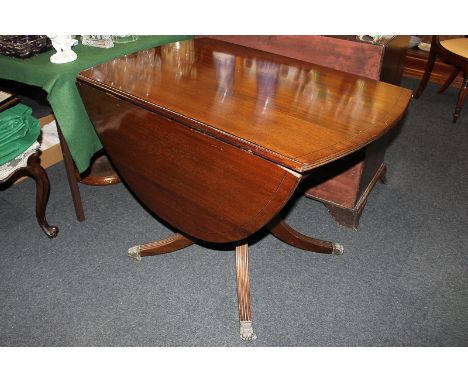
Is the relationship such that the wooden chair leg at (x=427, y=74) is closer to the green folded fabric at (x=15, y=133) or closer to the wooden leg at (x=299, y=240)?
the wooden leg at (x=299, y=240)

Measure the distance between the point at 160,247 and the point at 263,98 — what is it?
0.80 metres

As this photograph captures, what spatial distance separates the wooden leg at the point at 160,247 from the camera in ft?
5.69

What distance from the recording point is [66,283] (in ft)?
5.45

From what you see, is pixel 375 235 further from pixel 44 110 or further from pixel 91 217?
pixel 44 110

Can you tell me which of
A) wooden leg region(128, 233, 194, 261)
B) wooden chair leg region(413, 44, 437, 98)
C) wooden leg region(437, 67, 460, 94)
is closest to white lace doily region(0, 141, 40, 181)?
wooden leg region(128, 233, 194, 261)

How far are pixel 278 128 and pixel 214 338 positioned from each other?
800mm

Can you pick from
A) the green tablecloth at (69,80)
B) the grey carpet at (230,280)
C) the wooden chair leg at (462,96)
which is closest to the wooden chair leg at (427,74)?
the wooden chair leg at (462,96)

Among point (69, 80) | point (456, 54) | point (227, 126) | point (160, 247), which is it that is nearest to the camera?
point (227, 126)

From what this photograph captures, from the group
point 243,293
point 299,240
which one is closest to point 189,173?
A: point 243,293

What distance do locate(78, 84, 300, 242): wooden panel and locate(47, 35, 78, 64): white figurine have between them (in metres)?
0.20

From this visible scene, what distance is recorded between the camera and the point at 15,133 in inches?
61.4

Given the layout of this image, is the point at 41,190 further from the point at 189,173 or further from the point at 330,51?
the point at 330,51

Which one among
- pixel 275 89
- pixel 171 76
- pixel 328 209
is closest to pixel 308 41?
pixel 275 89

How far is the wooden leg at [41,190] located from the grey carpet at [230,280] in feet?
0.18
